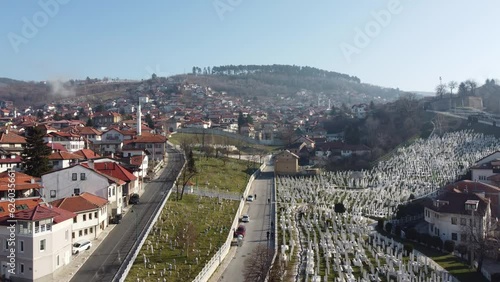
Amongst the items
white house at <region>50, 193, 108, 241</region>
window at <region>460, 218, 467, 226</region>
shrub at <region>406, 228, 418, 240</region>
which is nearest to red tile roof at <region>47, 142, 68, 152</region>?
A: white house at <region>50, 193, 108, 241</region>

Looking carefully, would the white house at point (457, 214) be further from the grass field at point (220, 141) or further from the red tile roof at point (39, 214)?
the grass field at point (220, 141)

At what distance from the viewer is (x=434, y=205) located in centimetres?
2975

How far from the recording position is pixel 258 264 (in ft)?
69.9

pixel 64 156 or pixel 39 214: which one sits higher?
pixel 64 156

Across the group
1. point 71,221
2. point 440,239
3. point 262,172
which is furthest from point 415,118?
point 71,221

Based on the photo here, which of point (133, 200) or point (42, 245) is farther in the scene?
point (133, 200)

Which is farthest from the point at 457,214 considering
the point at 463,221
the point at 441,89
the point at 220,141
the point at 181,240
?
the point at 441,89

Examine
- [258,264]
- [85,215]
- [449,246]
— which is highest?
[85,215]

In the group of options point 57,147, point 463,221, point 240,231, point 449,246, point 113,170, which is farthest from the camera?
point 57,147

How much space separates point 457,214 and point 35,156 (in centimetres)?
2638

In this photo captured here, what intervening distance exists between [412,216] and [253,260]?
1605 centimetres

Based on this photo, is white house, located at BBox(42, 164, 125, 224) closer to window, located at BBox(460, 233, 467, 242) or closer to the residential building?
window, located at BBox(460, 233, 467, 242)

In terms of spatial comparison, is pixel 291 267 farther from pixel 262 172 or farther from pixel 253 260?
pixel 262 172

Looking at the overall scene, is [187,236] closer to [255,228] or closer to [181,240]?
[181,240]
